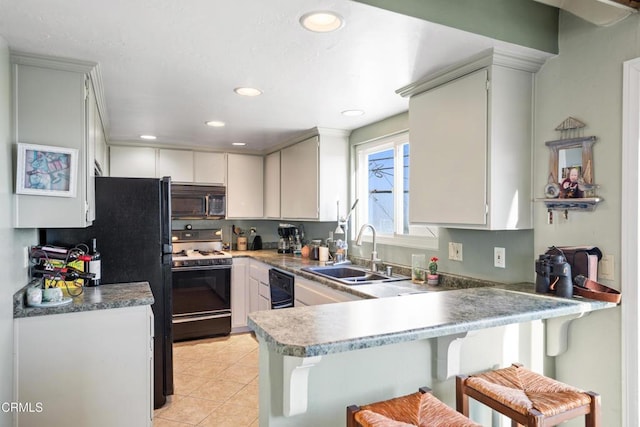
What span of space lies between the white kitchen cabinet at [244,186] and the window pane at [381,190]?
174cm

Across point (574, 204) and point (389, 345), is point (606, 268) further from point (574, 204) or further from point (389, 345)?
point (389, 345)

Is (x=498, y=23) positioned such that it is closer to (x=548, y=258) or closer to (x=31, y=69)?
(x=548, y=258)

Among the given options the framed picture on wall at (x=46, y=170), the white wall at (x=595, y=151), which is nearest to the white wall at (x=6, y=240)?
the framed picture on wall at (x=46, y=170)

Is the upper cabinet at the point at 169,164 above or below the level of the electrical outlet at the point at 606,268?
above

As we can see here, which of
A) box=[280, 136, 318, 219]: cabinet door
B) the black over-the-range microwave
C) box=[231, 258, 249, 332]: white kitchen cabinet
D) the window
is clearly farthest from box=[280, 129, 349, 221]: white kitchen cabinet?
the black over-the-range microwave

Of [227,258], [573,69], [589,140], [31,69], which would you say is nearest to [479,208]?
[589,140]

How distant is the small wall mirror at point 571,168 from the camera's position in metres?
1.77

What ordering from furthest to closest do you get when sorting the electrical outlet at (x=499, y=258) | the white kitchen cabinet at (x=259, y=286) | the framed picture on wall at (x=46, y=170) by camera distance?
the white kitchen cabinet at (x=259, y=286)
the electrical outlet at (x=499, y=258)
the framed picture on wall at (x=46, y=170)

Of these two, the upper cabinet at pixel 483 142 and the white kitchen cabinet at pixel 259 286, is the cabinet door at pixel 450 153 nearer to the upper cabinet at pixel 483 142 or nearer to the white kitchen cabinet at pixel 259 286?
the upper cabinet at pixel 483 142

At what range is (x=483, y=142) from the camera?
1927mm

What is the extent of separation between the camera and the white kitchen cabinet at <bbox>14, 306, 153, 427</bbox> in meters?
1.86

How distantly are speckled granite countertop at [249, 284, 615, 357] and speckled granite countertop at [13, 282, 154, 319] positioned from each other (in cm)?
105

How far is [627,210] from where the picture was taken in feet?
5.34

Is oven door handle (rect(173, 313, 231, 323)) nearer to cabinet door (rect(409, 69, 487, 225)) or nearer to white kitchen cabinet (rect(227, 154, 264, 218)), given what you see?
white kitchen cabinet (rect(227, 154, 264, 218))
